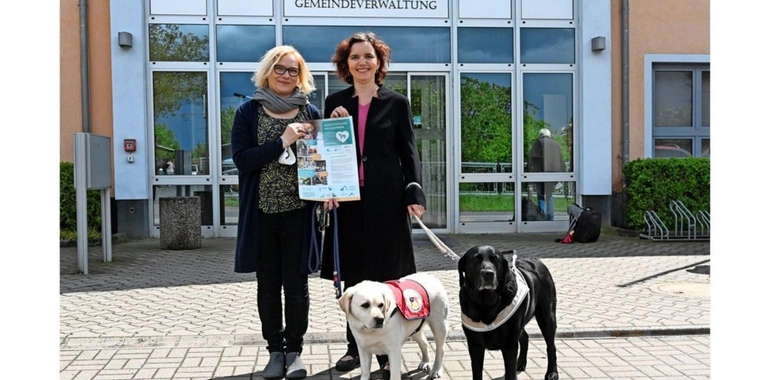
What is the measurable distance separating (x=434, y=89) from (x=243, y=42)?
387 centimetres

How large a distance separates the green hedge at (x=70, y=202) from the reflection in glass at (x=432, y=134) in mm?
6178

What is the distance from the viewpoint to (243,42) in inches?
494

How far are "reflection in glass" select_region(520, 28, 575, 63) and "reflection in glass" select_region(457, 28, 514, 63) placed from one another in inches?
11.9

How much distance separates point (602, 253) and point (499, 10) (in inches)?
213

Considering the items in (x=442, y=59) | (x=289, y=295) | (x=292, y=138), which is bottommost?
(x=289, y=295)

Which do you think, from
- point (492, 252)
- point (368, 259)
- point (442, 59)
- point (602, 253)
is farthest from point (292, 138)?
point (442, 59)

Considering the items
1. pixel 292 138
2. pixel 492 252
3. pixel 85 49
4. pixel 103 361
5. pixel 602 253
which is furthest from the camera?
pixel 85 49

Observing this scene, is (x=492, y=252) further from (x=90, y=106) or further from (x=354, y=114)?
(x=90, y=106)

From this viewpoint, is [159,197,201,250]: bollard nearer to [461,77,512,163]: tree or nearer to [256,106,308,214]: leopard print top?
[461,77,512,163]: tree

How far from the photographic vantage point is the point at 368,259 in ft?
14.5

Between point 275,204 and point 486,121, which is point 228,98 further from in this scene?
point 275,204

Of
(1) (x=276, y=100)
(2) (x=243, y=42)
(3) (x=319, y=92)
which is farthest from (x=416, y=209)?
(2) (x=243, y=42)

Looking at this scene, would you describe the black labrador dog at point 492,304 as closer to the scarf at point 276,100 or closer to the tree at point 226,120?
Answer: the scarf at point 276,100

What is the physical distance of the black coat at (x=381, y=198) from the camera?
4.36 m
